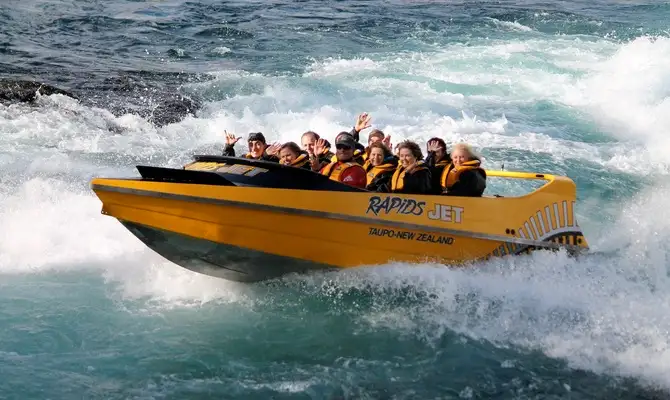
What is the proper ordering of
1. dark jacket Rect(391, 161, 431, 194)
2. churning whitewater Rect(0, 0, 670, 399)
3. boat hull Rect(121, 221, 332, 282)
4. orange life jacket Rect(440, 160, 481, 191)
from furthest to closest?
orange life jacket Rect(440, 160, 481, 191), dark jacket Rect(391, 161, 431, 194), boat hull Rect(121, 221, 332, 282), churning whitewater Rect(0, 0, 670, 399)

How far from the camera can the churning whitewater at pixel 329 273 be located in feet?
19.4

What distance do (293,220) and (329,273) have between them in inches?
29.1

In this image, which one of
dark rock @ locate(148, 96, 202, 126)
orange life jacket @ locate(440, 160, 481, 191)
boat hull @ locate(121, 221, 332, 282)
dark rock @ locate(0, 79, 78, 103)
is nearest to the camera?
boat hull @ locate(121, 221, 332, 282)

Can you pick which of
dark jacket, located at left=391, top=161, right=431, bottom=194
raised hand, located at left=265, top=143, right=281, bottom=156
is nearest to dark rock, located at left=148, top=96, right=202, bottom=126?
raised hand, located at left=265, top=143, right=281, bottom=156

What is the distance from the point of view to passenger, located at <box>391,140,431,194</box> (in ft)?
22.5

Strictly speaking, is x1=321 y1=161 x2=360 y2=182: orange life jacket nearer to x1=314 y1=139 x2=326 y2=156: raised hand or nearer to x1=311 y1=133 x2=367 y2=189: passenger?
x1=311 y1=133 x2=367 y2=189: passenger

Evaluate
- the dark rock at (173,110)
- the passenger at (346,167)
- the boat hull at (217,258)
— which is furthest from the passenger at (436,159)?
the dark rock at (173,110)

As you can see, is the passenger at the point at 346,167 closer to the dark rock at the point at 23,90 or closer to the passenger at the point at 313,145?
the passenger at the point at 313,145

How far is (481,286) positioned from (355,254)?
124 centimetres

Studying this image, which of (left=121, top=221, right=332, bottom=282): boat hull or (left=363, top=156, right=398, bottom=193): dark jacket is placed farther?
(left=363, top=156, right=398, bottom=193): dark jacket

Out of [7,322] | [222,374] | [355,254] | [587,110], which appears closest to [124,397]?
[222,374]

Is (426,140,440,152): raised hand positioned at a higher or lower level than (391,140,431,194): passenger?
higher

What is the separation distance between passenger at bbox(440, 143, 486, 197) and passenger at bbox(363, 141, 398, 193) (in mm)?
563

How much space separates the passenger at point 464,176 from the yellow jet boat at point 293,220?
0.52 ft
